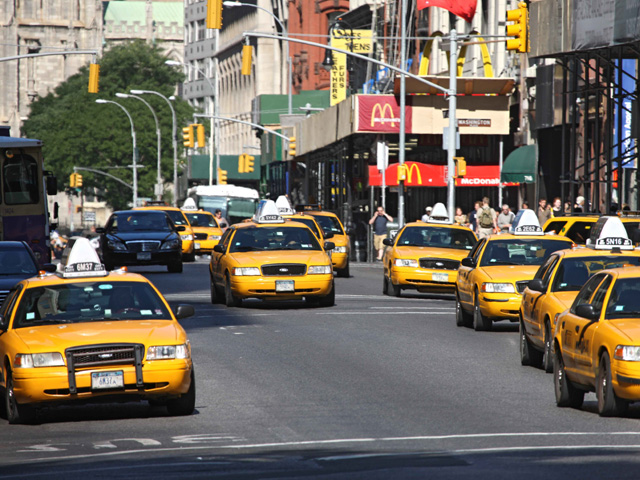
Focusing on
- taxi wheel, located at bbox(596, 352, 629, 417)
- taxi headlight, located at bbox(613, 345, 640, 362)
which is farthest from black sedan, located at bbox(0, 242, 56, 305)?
taxi headlight, located at bbox(613, 345, 640, 362)

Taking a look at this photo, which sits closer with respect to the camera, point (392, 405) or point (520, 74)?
point (392, 405)

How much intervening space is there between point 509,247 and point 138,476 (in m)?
13.0

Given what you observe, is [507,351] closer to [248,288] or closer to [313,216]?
[248,288]

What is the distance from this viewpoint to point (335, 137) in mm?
58094

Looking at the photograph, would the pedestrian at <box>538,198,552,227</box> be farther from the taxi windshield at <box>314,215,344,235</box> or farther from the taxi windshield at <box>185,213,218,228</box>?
the taxi windshield at <box>185,213,218,228</box>

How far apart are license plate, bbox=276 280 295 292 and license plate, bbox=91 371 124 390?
41.1 feet

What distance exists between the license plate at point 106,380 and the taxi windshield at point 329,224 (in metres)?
24.4

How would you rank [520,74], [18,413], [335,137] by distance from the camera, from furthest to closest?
1. [335,137]
2. [520,74]
3. [18,413]

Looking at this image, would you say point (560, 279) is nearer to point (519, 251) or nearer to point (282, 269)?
point (519, 251)

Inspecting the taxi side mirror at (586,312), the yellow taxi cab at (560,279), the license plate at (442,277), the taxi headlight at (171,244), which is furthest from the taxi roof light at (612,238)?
the taxi headlight at (171,244)

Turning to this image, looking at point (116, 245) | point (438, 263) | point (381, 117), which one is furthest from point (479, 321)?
point (381, 117)

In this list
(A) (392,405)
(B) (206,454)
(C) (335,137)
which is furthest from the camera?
(C) (335,137)

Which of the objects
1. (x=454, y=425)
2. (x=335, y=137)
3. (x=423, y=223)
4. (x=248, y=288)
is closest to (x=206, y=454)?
(x=454, y=425)

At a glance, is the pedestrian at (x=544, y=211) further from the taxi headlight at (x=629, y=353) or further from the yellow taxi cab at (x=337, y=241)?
the taxi headlight at (x=629, y=353)
